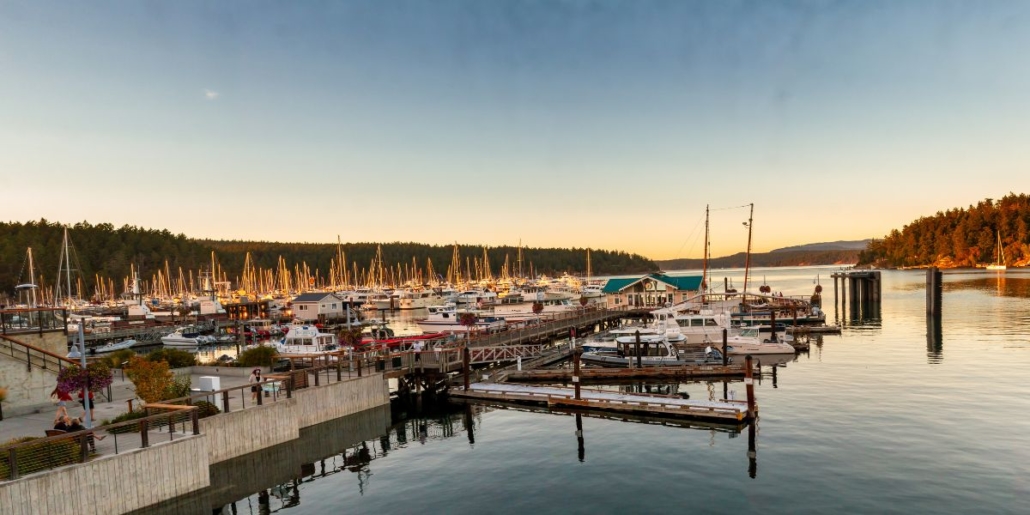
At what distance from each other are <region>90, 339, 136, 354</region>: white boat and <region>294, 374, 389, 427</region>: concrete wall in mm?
47999

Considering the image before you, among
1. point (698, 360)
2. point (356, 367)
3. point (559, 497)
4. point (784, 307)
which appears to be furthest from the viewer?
point (784, 307)

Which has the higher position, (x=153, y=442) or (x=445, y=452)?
(x=153, y=442)

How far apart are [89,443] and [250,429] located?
21.4 feet

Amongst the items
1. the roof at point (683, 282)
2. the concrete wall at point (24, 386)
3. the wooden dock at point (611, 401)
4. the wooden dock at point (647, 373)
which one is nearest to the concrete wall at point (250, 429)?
the concrete wall at point (24, 386)

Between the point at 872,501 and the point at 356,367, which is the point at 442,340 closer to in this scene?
the point at 356,367

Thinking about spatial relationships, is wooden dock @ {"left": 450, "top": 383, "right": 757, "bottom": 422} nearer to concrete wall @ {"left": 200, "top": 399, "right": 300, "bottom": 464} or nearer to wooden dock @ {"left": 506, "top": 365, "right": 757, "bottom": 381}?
wooden dock @ {"left": 506, "top": 365, "right": 757, "bottom": 381}

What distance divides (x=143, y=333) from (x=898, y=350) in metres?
83.8

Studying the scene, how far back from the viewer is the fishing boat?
4544 centimetres

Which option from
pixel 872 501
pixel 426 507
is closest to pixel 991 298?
pixel 872 501

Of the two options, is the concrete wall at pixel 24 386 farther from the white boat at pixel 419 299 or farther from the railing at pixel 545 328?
the white boat at pixel 419 299

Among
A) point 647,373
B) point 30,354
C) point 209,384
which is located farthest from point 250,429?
point 647,373

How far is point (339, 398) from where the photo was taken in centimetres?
3036

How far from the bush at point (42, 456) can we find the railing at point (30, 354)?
10.4 meters

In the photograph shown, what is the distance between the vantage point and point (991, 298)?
99.5 metres
